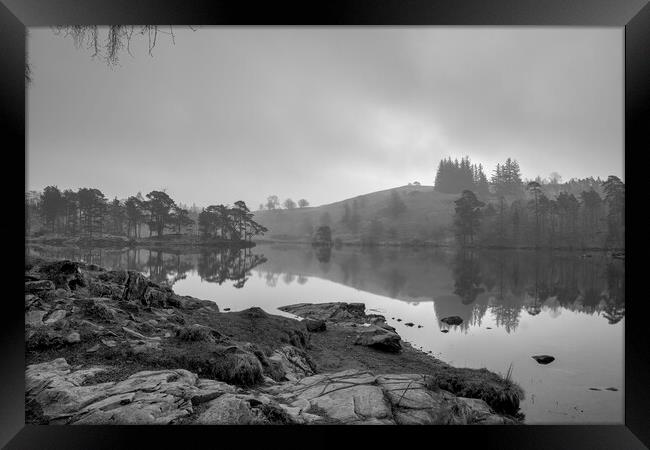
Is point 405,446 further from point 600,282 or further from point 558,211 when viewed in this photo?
point 558,211

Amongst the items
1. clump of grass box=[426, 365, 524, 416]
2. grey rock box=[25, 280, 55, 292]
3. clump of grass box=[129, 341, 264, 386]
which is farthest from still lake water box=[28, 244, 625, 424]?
grey rock box=[25, 280, 55, 292]

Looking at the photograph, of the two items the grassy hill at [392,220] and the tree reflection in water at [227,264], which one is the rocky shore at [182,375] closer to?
the tree reflection in water at [227,264]

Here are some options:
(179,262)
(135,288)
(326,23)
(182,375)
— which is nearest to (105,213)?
(179,262)

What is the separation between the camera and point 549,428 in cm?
398

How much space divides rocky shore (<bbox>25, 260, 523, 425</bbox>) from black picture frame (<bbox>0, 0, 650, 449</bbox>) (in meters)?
0.31

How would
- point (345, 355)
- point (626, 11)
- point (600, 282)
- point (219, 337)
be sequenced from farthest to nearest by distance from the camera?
point (600, 282) → point (345, 355) → point (219, 337) → point (626, 11)

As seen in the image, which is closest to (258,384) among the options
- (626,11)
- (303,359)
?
(303,359)

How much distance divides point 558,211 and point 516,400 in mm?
39933

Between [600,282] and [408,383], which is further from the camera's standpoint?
[600,282]

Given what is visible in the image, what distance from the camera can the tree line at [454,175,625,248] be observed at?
31812mm

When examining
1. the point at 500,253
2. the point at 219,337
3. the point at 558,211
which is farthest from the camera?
the point at 558,211

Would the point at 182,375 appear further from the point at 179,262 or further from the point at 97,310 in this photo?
the point at 179,262

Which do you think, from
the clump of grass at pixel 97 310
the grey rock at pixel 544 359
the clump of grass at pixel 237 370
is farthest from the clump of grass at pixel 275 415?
the grey rock at pixel 544 359

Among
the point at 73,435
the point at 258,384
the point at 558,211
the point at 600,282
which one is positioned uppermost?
the point at 558,211
